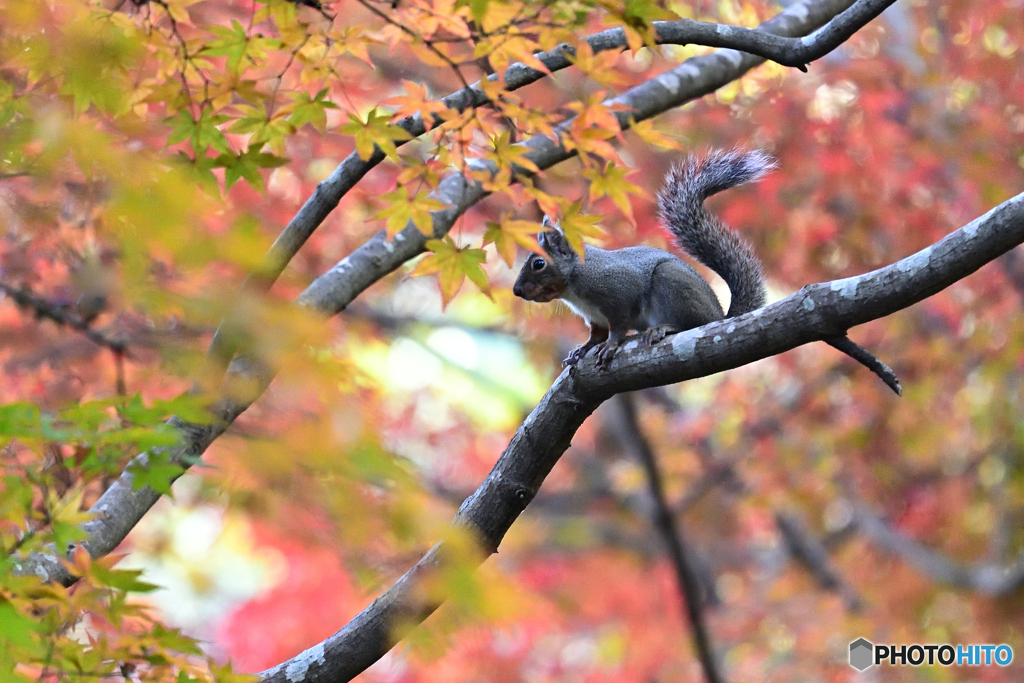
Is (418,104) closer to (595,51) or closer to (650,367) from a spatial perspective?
(595,51)

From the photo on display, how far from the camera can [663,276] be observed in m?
4.12

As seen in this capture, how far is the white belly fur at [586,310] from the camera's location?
4266 mm

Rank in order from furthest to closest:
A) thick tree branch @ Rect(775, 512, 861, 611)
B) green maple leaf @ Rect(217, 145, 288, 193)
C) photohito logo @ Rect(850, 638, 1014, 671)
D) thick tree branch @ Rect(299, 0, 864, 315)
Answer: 1. thick tree branch @ Rect(775, 512, 861, 611)
2. photohito logo @ Rect(850, 638, 1014, 671)
3. thick tree branch @ Rect(299, 0, 864, 315)
4. green maple leaf @ Rect(217, 145, 288, 193)

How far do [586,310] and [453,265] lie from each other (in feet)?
5.20

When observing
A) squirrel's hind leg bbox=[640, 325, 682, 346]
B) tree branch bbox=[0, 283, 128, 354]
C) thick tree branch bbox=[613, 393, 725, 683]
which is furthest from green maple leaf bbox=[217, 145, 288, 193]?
thick tree branch bbox=[613, 393, 725, 683]

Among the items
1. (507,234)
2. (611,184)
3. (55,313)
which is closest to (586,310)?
(611,184)

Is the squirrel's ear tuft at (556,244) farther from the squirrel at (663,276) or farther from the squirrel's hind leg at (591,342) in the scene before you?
the squirrel's hind leg at (591,342)

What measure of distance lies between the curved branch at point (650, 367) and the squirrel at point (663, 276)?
35.0 inches

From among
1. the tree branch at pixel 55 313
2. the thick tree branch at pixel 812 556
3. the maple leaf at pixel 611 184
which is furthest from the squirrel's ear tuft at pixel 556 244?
the thick tree branch at pixel 812 556

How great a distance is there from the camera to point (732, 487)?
9.70 meters

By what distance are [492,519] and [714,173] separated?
6.01 feet

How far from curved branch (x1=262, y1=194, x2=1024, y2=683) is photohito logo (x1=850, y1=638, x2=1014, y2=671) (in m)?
4.98

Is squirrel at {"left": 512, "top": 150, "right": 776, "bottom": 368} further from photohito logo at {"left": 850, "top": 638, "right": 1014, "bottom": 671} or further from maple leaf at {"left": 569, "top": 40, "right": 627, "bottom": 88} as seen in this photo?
photohito logo at {"left": 850, "top": 638, "right": 1014, "bottom": 671}

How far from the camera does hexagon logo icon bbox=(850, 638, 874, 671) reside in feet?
22.4
